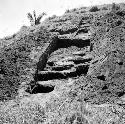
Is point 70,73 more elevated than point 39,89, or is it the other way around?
A: point 70,73

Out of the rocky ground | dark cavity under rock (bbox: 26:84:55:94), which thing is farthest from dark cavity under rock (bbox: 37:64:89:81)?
dark cavity under rock (bbox: 26:84:55:94)

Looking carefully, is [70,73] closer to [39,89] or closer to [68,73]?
[68,73]

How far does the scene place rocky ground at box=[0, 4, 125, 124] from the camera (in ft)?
30.4

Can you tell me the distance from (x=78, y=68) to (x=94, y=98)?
135 inches

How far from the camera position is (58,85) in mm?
12508

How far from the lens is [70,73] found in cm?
1328

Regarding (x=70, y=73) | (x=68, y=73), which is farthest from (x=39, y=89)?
(x=70, y=73)

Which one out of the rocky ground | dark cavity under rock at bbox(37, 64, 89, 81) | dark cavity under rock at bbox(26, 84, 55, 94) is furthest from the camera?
dark cavity under rock at bbox(37, 64, 89, 81)

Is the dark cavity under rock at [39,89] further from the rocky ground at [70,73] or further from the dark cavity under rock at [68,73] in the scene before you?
the dark cavity under rock at [68,73]

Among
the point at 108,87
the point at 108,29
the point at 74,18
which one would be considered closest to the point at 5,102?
the point at 108,87

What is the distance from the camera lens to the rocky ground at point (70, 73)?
9.27 m

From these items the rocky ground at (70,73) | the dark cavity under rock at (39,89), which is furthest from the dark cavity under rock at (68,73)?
the dark cavity under rock at (39,89)

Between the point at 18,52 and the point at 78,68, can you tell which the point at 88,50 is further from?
the point at 18,52

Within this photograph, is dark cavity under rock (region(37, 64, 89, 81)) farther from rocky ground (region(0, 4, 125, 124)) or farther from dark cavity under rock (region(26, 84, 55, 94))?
dark cavity under rock (region(26, 84, 55, 94))
